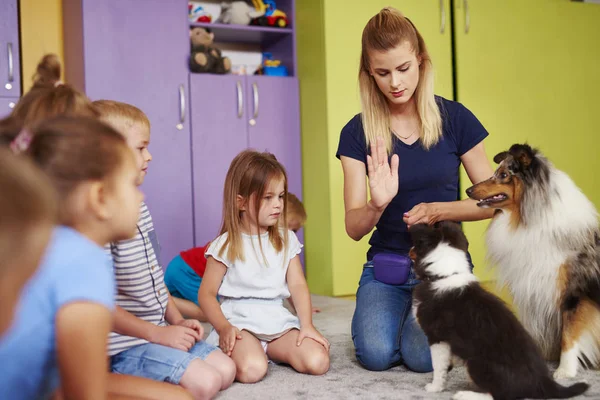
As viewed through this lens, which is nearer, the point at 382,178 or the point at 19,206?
the point at 19,206

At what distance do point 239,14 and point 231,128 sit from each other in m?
0.78

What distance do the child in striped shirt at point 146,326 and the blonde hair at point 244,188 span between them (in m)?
0.36

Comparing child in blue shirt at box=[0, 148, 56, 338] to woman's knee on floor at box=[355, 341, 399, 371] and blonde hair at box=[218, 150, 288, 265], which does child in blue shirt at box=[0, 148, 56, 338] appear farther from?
woman's knee on floor at box=[355, 341, 399, 371]

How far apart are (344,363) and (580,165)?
131 inches

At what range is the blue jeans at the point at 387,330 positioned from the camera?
2201mm


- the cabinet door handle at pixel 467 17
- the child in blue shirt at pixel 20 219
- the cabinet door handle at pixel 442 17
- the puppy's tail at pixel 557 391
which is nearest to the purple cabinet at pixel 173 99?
the cabinet door handle at pixel 442 17

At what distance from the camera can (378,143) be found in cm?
227

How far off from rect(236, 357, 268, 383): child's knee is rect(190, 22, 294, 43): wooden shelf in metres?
2.59

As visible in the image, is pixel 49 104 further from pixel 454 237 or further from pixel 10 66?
pixel 10 66

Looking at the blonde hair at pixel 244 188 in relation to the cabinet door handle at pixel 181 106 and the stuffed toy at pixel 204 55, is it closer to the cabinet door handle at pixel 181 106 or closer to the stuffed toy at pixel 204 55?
the cabinet door handle at pixel 181 106

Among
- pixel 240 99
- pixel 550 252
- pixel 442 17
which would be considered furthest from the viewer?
pixel 442 17

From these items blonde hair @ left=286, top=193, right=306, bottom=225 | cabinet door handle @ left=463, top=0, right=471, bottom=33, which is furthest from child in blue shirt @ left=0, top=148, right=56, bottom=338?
cabinet door handle @ left=463, top=0, right=471, bottom=33

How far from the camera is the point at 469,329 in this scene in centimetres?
172

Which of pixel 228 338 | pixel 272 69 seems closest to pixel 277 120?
pixel 272 69
